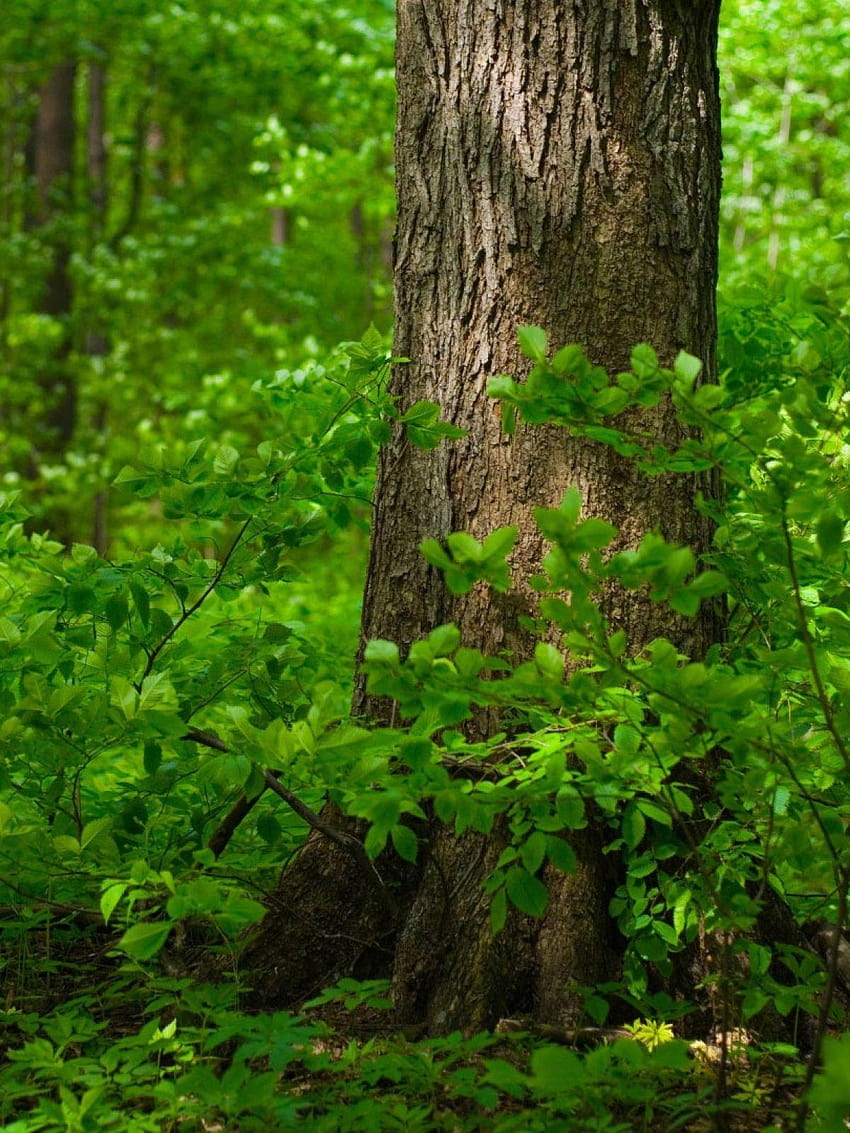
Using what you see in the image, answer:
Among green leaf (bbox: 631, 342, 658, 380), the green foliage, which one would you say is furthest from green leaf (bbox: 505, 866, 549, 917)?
green leaf (bbox: 631, 342, 658, 380)

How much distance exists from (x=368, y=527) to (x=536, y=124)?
1036 millimetres

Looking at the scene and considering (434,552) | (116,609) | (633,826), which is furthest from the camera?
(116,609)

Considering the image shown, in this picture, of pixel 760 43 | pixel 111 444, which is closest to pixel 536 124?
pixel 760 43

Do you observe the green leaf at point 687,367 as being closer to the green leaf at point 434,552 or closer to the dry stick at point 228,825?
the green leaf at point 434,552

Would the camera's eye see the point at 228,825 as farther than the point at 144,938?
Yes

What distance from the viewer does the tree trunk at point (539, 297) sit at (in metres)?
2.26

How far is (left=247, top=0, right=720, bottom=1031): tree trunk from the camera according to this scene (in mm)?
2258

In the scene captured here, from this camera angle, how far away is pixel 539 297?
2.33 metres

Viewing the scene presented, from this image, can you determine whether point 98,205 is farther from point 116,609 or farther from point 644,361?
point 644,361

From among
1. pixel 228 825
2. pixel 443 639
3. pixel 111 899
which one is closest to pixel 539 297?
pixel 443 639

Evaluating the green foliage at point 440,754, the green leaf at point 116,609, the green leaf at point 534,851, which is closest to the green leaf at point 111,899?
the green foliage at point 440,754

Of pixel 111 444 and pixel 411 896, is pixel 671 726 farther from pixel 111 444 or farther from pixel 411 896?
pixel 111 444

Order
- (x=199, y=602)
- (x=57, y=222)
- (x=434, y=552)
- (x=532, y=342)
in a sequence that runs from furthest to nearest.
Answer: (x=57, y=222)
(x=199, y=602)
(x=532, y=342)
(x=434, y=552)

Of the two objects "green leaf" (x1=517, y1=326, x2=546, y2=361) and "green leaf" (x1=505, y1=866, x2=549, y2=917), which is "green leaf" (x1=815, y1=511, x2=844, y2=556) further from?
"green leaf" (x1=505, y1=866, x2=549, y2=917)
